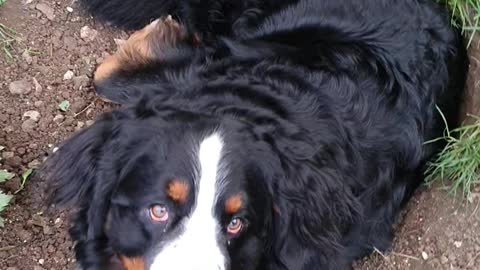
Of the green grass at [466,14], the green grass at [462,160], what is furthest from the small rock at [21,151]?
the green grass at [466,14]

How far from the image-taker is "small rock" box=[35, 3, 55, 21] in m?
2.93

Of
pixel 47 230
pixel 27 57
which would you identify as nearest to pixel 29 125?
pixel 27 57

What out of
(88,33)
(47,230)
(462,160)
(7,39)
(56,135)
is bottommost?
(462,160)

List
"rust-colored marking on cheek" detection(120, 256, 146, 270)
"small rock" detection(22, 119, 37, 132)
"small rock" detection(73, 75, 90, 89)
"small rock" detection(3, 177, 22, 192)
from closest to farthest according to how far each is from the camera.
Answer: "rust-colored marking on cheek" detection(120, 256, 146, 270), "small rock" detection(3, 177, 22, 192), "small rock" detection(22, 119, 37, 132), "small rock" detection(73, 75, 90, 89)

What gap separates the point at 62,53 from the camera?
9.45 ft

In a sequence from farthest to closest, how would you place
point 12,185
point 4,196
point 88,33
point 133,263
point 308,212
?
point 88,33 → point 12,185 → point 4,196 → point 308,212 → point 133,263

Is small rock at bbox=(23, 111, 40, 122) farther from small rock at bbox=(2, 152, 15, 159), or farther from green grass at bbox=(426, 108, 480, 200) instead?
green grass at bbox=(426, 108, 480, 200)

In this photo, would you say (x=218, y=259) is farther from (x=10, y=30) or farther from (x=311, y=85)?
(x=10, y=30)

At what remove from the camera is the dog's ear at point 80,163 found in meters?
2.05

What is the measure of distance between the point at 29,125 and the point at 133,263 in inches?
37.2

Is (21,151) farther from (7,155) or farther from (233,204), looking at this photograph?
(233,204)

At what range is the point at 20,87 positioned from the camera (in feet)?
9.09

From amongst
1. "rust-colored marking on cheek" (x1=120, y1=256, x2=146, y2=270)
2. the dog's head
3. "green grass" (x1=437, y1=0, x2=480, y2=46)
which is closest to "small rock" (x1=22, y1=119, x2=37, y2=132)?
the dog's head

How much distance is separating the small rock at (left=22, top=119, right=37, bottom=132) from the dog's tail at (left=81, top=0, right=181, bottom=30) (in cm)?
48
